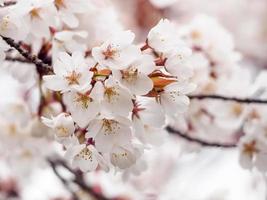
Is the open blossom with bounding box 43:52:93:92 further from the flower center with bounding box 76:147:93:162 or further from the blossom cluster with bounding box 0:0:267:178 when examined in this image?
the flower center with bounding box 76:147:93:162

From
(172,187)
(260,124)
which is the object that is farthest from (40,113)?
(172,187)

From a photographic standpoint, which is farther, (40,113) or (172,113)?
(40,113)

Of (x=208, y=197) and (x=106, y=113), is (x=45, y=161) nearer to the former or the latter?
(x=208, y=197)

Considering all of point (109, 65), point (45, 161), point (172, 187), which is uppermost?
point (172, 187)

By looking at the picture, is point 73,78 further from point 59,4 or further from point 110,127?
point 59,4

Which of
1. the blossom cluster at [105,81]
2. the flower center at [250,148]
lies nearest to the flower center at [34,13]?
the blossom cluster at [105,81]

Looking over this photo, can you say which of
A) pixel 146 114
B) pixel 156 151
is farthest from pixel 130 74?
pixel 156 151

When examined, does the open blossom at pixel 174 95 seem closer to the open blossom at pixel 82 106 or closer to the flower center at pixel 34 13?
the open blossom at pixel 82 106

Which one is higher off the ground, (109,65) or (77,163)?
(109,65)
